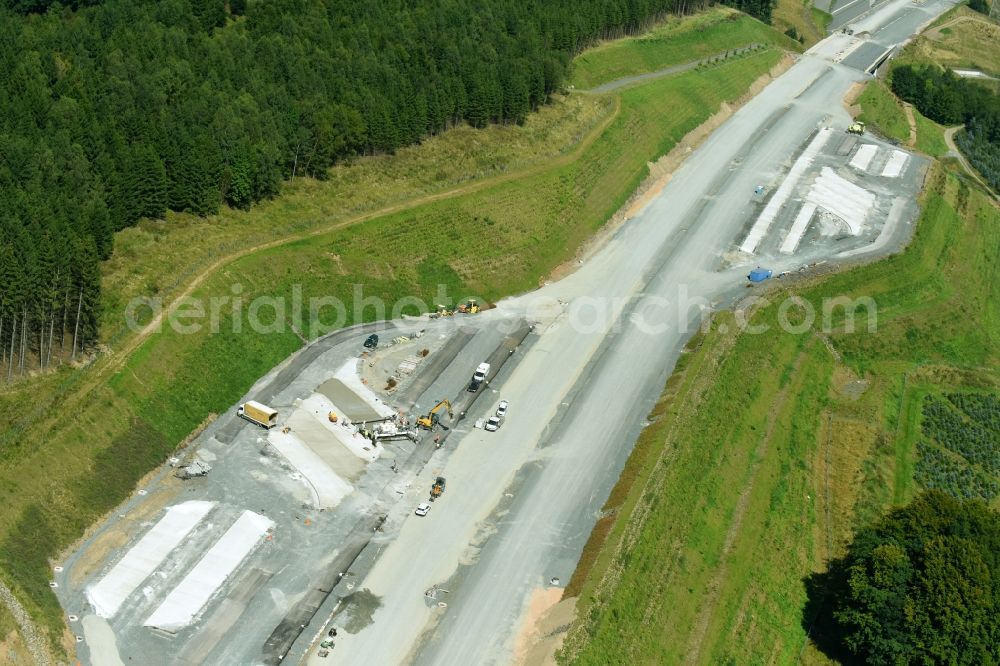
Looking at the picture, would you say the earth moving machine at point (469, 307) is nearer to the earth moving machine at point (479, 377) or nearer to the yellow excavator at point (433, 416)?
the earth moving machine at point (479, 377)

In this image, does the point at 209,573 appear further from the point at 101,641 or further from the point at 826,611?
the point at 826,611

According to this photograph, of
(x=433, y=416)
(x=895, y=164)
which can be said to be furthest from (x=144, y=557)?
(x=895, y=164)

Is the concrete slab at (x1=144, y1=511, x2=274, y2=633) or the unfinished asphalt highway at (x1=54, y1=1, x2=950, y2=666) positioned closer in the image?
the concrete slab at (x1=144, y1=511, x2=274, y2=633)

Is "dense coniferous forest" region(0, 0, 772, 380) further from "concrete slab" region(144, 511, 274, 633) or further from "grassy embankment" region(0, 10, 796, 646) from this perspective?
"concrete slab" region(144, 511, 274, 633)

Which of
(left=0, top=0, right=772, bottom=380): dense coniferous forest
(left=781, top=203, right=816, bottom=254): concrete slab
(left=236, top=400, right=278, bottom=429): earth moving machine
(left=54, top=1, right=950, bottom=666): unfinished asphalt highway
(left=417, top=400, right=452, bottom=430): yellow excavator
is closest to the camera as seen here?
(left=54, top=1, right=950, bottom=666): unfinished asphalt highway

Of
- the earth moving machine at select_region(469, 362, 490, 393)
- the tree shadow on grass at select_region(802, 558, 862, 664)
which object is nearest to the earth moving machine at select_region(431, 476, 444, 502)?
the earth moving machine at select_region(469, 362, 490, 393)

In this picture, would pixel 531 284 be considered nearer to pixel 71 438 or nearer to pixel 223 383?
pixel 223 383

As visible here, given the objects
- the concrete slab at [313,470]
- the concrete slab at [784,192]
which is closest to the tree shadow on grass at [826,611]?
the concrete slab at [313,470]
